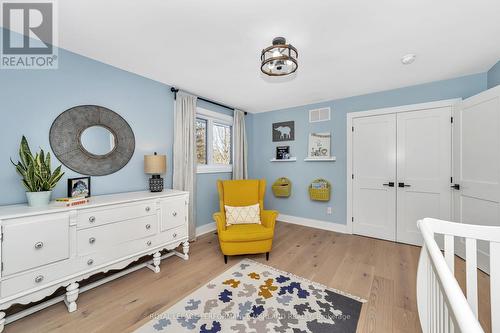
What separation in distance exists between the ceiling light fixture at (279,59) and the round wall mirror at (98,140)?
76.6 inches

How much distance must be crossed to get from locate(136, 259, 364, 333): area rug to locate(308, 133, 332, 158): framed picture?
2.36 meters

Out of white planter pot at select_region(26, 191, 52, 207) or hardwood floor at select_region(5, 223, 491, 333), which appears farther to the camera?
white planter pot at select_region(26, 191, 52, 207)

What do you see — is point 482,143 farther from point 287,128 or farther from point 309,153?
point 287,128

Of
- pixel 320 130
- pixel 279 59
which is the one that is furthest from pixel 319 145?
pixel 279 59

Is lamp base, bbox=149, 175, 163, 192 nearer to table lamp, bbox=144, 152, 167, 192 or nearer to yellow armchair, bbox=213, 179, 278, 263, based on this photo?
table lamp, bbox=144, 152, 167, 192

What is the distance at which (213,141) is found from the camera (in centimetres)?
391

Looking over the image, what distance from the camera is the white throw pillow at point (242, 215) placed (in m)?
2.86

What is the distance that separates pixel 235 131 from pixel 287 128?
1.09 meters

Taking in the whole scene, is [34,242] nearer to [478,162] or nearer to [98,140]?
[98,140]

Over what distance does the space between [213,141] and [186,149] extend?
799 millimetres

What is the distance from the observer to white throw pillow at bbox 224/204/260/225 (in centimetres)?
286

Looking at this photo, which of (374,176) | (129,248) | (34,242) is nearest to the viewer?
(34,242)

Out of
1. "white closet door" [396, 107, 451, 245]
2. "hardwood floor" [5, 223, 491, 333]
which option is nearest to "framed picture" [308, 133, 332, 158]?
"white closet door" [396, 107, 451, 245]

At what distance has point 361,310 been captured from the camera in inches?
68.7
